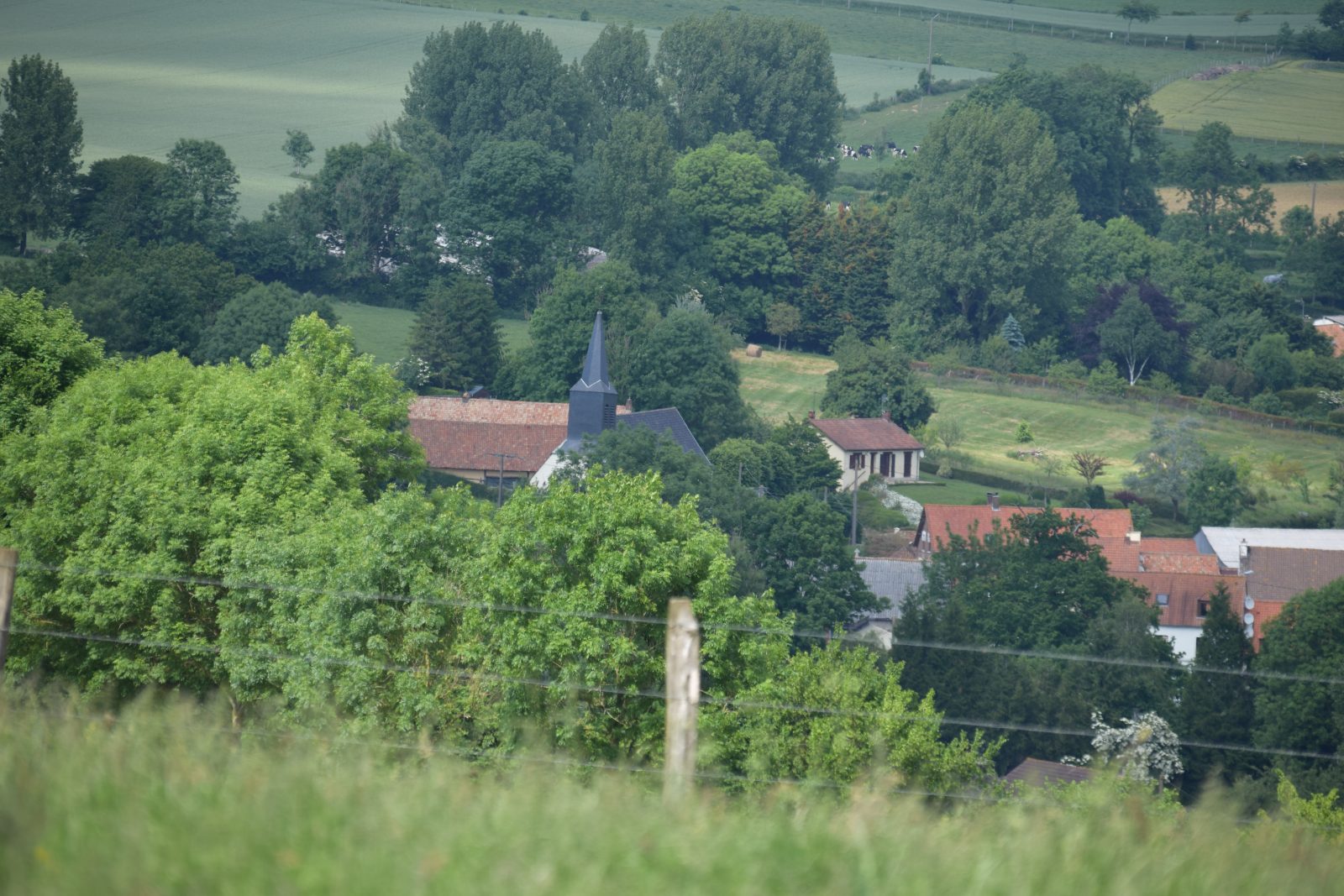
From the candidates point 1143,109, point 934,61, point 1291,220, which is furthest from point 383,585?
point 934,61

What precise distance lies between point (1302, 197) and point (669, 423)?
7817 centimetres

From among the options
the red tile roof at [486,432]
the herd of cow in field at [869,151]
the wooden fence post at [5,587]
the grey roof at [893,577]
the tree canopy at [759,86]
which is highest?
the tree canopy at [759,86]

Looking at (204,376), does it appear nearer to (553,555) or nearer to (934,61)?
(553,555)

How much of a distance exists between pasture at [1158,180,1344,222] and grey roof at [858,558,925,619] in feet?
250

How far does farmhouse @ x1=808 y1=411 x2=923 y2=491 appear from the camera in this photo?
78188 mm

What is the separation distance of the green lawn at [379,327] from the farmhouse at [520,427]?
24.3 ft

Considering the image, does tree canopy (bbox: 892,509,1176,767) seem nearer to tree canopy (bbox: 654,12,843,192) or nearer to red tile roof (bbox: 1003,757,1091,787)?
red tile roof (bbox: 1003,757,1091,787)

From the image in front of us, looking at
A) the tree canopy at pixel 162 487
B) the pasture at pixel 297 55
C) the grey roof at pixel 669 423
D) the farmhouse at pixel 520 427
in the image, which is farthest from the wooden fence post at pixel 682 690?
the pasture at pixel 297 55

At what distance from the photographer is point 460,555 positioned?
2547 cm

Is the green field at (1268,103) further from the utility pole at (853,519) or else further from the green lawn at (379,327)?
the utility pole at (853,519)

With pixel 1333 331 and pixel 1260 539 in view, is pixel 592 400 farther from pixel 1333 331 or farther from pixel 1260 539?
pixel 1333 331

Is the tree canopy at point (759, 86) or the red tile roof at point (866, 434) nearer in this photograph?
the red tile roof at point (866, 434)

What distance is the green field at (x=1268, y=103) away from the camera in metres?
142

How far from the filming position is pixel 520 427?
76.0 m
